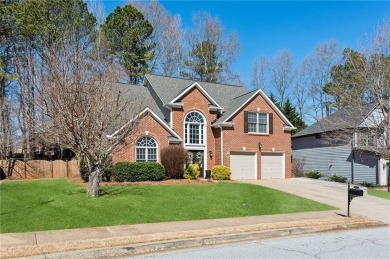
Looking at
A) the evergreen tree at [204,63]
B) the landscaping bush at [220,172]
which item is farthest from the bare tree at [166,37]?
the landscaping bush at [220,172]

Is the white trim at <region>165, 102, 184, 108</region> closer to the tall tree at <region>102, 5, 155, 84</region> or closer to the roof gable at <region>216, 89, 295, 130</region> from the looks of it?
the roof gable at <region>216, 89, 295, 130</region>

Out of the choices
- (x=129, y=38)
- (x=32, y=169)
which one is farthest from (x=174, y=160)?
(x=129, y=38)

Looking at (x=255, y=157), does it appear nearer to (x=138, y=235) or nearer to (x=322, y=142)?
(x=322, y=142)

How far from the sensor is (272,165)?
2739cm

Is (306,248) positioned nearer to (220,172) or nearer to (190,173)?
(190,173)

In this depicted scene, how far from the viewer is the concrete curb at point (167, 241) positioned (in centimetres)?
727

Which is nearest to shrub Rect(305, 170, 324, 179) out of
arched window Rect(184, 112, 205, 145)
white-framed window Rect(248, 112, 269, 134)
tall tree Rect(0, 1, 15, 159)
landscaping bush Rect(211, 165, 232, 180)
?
white-framed window Rect(248, 112, 269, 134)

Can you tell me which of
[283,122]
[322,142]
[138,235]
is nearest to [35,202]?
[138,235]

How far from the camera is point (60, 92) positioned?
489 inches

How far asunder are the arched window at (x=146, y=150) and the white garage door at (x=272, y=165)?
8.79m

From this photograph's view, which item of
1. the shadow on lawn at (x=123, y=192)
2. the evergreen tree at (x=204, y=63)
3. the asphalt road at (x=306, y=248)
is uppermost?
the evergreen tree at (x=204, y=63)

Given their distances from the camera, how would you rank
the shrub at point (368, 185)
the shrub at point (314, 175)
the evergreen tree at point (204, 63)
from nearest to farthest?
the shrub at point (368, 185)
the shrub at point (314, 175)
the evergreen tree at point (204, 63)

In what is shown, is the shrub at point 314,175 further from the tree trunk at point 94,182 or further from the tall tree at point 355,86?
the tree trunk at point 94,182

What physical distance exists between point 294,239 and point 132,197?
6.91 metres
